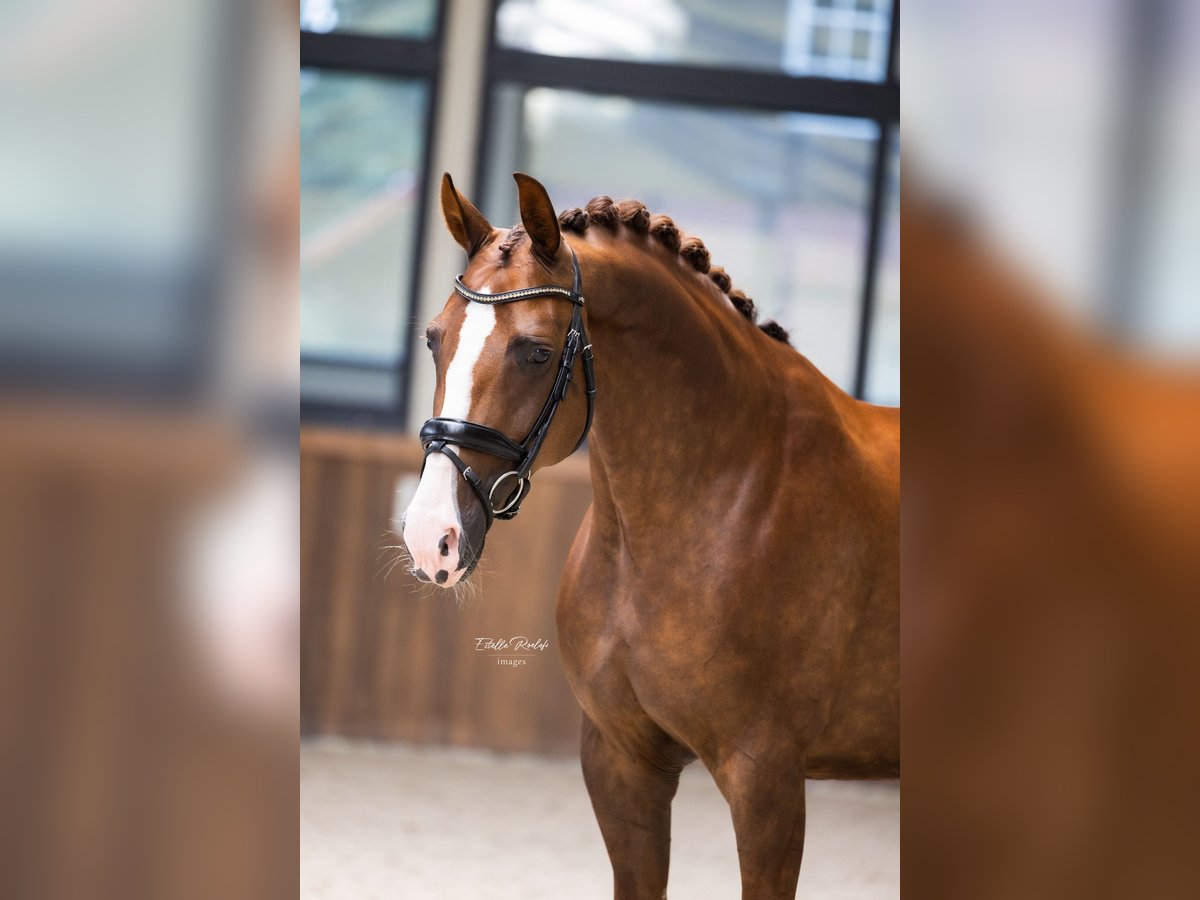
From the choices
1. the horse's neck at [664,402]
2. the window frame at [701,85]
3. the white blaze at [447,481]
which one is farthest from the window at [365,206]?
the white blaze at [447,481]

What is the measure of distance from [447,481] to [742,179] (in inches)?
106

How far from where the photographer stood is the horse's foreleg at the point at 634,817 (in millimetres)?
1400

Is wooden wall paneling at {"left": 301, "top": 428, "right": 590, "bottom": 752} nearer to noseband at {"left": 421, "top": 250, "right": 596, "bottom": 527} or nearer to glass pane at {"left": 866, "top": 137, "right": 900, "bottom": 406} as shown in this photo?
glass pane at {"left": 866, "top": 137, "right": 900, "bottom": 406}

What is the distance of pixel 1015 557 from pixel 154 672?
0.28m

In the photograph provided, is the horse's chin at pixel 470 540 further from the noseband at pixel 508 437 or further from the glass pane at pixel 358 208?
the glass pane at pixel 358 208

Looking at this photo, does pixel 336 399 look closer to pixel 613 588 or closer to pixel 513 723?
pixel 513 723

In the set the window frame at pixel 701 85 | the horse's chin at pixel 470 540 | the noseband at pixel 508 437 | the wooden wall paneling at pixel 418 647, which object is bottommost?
the wooden wall paneling at pixel 418 647

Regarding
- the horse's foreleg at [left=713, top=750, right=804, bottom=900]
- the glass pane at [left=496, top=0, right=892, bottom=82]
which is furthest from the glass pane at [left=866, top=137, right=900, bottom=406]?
the horse's foreleg at [left=713, top=750, right=804, bottom=900]

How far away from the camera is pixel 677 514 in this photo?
127cm

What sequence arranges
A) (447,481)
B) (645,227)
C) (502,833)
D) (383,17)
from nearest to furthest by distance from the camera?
(447,481), (645,227), (502,833), (383,17)

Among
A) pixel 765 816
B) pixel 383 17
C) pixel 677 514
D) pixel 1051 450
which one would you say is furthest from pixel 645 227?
pixel 383 17

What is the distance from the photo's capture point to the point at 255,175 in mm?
350

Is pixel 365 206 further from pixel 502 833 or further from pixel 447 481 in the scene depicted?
pixel 447 481

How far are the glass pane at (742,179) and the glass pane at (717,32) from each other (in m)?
0.16
